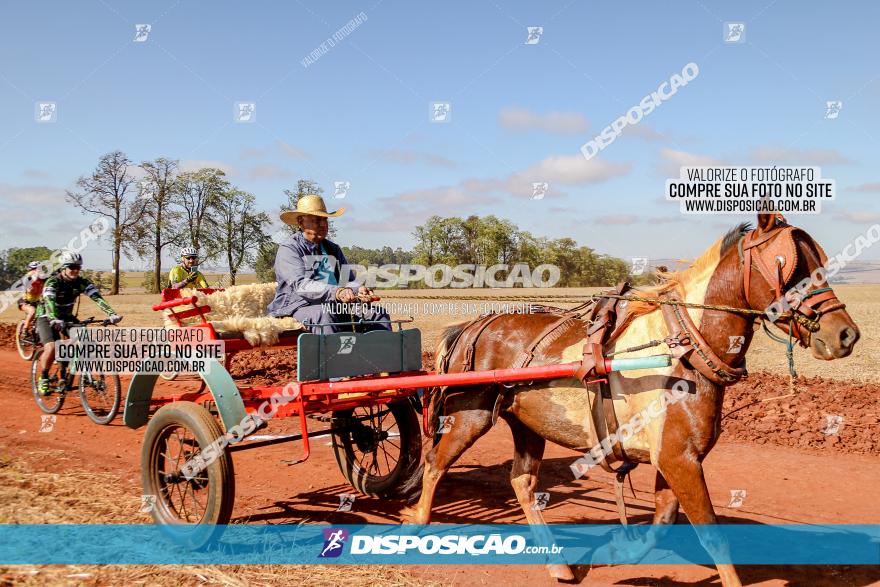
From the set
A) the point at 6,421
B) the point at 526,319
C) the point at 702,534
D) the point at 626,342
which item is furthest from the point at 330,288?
the point at 6,421

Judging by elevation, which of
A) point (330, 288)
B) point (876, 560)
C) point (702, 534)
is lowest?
point (876, 560)

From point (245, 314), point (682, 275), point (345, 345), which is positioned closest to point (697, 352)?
point (682, 275)

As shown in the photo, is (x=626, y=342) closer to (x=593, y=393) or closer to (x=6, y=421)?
(x=593, y=393)

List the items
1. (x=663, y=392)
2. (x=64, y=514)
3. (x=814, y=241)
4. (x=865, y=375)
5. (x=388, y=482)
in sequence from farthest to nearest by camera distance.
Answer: (x=865, y=375), (x=388, y=482), (x=64, y=514), (x=663, y=392), (x=814, y=241)

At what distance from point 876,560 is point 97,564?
19.7 ft

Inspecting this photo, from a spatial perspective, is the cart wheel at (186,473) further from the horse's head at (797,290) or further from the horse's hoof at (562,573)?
the horse's head at (797,290)

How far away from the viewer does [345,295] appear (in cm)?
555

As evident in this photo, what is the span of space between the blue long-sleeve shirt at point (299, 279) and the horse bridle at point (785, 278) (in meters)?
3.48

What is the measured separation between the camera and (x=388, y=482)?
255 inches

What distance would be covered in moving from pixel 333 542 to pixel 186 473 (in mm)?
1328

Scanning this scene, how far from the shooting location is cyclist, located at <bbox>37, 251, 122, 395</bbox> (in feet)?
33.4

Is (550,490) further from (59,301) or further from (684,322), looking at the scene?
(59,301)

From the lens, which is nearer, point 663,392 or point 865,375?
point 663,392

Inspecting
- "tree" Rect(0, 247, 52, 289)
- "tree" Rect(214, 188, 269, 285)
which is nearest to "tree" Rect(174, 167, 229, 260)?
"tree" Rect(214, 188, 269, 285)
